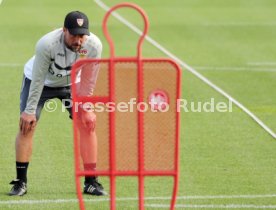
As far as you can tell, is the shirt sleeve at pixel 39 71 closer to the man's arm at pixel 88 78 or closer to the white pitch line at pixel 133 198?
the man's arm at pixel 88 78

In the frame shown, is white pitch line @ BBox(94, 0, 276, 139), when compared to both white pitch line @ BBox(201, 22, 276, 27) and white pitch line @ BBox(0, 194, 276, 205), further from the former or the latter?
white pitch line @ BBox(0, 194, 276, 205)

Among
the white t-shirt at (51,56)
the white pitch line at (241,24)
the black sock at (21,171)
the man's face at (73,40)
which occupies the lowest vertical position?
the black sock at (21,171)

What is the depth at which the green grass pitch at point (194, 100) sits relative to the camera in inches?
472

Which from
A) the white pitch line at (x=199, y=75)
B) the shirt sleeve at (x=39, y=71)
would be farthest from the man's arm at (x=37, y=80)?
the white pitch line at (x=199, y=75)

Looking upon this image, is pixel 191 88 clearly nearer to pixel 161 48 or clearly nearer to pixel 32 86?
pixel 161 48

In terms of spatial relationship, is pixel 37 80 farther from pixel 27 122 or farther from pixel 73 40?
pixel 73 40

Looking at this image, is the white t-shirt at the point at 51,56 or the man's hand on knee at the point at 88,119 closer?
the man's hand on knee at the point at 88,119

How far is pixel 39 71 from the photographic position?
1136cm

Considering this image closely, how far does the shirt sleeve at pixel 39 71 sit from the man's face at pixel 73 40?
245mm

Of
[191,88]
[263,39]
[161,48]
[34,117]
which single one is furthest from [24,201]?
[263,39]

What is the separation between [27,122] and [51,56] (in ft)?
2.61

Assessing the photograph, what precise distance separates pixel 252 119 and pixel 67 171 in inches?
162

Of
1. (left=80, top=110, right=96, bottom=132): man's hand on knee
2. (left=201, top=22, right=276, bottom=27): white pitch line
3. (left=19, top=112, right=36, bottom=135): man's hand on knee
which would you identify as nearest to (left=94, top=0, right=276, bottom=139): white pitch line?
(left=201, top=22, right=276, bottom=27): white pitch line

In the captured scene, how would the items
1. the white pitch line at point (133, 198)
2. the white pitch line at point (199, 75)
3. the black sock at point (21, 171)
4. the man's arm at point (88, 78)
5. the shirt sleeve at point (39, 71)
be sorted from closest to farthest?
the man's arm at point (88, 78), the shirt sleeve at point (39, 71), the white pitch line at point (133, 198), the black sock at point (21, 171), the white pitch line at point (199, 75)
